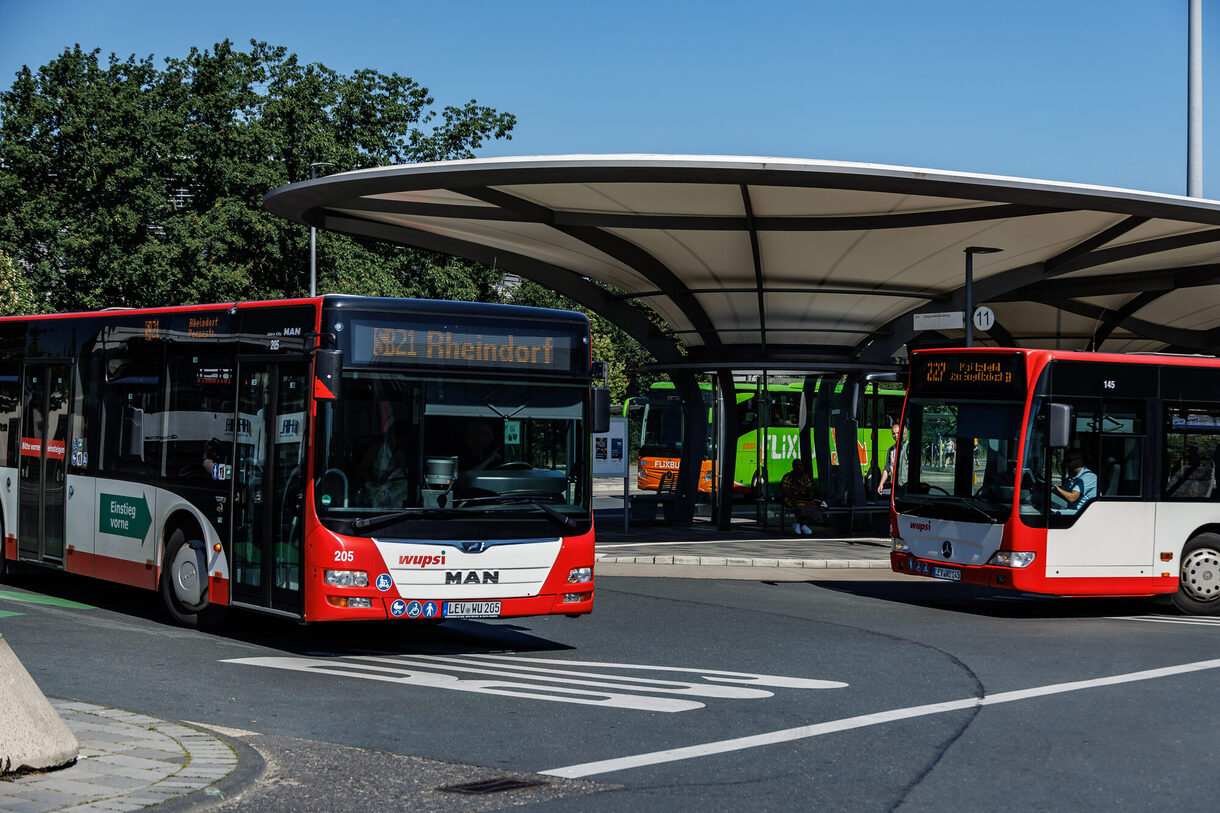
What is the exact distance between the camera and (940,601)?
15.5 m

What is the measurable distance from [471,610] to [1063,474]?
22.0ft

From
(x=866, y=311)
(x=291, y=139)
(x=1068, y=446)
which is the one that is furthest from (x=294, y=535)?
(x=291, y=139)

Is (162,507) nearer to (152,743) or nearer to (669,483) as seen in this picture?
(152,743)

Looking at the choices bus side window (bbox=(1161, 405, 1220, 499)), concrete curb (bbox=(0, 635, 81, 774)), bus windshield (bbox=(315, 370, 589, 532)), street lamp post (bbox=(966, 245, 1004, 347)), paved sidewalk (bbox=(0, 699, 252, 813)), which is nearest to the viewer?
paved sidewalk (bbox=(0, 699, 252, 813))

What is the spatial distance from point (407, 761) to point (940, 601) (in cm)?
971

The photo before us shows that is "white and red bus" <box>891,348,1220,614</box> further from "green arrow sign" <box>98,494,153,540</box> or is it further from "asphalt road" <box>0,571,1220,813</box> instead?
"green arrow sign" <box>98,494,153,540</box>

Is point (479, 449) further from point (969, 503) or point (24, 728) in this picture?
point (969, 503)

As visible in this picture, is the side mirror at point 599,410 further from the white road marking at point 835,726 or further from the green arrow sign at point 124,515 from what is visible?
the green arrow sign at point 124,515

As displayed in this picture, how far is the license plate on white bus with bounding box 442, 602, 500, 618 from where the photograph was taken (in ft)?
33.4

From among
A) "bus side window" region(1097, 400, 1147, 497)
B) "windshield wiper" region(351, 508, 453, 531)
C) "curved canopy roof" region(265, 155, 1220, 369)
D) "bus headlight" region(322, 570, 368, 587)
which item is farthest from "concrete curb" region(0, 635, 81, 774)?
"curved canopy roof" region(265, 155, 1220, 369)

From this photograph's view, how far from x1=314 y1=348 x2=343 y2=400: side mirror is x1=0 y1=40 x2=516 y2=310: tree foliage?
27.7 m

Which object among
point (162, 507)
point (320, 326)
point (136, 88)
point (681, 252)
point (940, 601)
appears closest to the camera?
point (320, 326)

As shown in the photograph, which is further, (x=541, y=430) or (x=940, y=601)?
(x=940, y=601)

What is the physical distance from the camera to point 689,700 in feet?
28.6
